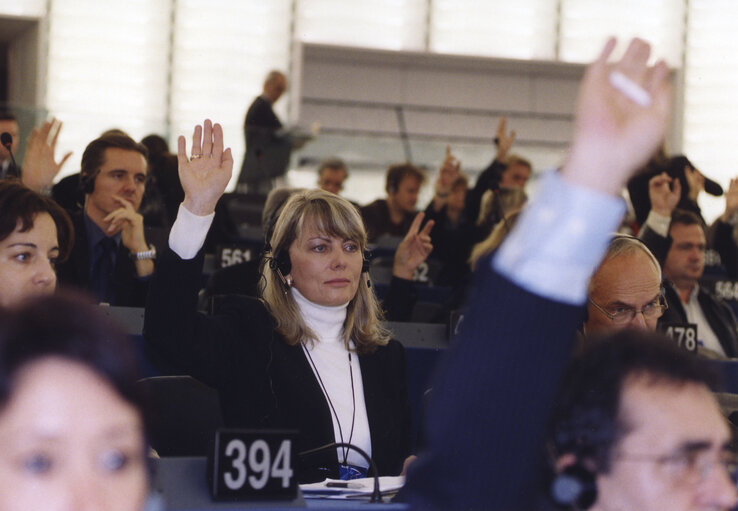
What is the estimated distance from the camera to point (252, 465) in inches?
54.2

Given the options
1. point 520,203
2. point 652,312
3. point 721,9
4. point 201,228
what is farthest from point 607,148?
point 721,9

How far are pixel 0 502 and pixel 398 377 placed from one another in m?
1.69

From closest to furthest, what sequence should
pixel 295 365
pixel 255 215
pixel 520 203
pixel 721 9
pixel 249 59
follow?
pixel 295 365, pixel 520 203, pixel 255 215, pixel 249 59, pixel 721 9

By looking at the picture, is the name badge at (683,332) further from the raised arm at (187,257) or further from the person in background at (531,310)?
the person in background at (531,310)

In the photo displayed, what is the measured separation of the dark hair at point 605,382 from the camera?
→ 2.62 ft

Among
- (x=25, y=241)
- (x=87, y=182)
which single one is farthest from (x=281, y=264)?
(x=87, y=182)

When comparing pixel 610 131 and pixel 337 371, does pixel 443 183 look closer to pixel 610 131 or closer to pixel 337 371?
pixel 337 371

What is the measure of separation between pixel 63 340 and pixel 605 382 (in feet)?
1.35

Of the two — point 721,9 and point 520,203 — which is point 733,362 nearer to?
point 520,203

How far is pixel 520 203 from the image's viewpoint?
480 centimetres

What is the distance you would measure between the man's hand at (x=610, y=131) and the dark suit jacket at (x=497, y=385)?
2.9 inches

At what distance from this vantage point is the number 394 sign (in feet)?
4.40

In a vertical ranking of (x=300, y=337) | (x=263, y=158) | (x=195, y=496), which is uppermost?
(x=263, y=158)

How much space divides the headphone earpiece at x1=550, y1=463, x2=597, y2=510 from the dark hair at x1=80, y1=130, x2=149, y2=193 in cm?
286
